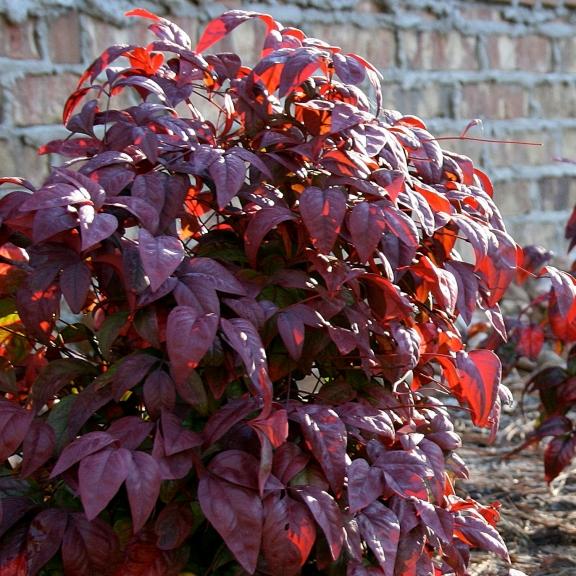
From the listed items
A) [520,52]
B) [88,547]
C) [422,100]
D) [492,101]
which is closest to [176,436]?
[88,547]

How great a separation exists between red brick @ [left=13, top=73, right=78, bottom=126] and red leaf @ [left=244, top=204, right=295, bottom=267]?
1.64 metres

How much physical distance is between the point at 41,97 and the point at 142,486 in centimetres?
193

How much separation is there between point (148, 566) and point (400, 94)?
9.75 feet

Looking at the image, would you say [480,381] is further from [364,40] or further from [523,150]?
[523,150]

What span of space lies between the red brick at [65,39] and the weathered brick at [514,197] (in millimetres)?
2085

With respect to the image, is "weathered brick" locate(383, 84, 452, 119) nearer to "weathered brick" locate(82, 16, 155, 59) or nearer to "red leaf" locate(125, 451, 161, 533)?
"weathered brick" locate(82, 16, 155, 59)

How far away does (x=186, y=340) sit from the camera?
4.01ft

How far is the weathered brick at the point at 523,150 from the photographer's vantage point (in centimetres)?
439

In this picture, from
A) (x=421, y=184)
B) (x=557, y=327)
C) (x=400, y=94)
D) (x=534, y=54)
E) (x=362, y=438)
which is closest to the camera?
(x=362, y=438)

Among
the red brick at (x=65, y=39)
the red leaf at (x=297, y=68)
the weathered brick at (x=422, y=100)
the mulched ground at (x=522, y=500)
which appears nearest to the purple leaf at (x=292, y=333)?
the red leaf at (x=297, y=68)

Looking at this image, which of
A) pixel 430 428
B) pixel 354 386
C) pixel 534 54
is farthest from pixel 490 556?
pixel 534 54

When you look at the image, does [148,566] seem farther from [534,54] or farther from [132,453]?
[534,54]

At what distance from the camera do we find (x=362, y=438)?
146 cm

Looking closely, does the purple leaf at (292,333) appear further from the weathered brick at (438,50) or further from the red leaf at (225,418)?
the weathered brick at (438,50)
